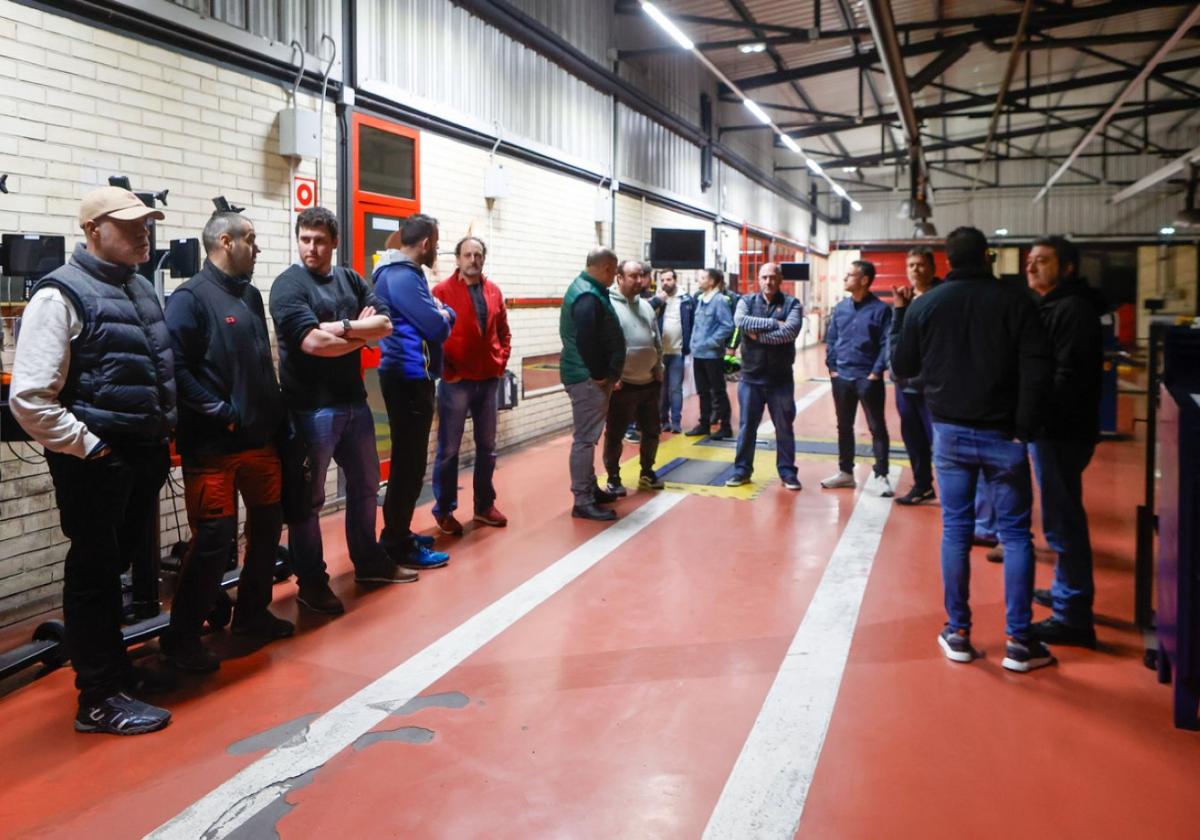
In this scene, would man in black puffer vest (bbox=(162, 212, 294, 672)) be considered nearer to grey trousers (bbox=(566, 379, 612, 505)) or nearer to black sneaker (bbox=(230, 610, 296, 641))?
black sneaker (bbox=(230, 610, 296, 641))

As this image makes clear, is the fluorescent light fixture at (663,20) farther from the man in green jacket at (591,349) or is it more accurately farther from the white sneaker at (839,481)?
the white sneaker at (839,481)

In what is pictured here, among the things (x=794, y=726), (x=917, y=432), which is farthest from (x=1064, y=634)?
(x=917, y=432)

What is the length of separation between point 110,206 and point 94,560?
44.9 inches

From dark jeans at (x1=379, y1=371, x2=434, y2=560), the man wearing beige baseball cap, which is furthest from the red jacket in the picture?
the man wearing beige baseball cap

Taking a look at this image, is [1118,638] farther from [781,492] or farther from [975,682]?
[781,492]

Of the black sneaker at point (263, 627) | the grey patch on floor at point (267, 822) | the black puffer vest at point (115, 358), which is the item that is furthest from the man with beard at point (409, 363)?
the grey patch on floor at point (267, 822)

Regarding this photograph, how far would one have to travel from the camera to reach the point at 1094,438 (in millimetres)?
3582

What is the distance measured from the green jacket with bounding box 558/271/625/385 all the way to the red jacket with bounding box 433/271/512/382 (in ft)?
1.53

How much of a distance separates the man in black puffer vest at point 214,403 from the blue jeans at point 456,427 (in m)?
1.75

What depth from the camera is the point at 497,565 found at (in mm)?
4699

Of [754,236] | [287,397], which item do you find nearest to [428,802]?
[287,397]

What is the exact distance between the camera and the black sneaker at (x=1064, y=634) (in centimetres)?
360

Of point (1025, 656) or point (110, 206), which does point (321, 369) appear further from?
point (1025, 656)

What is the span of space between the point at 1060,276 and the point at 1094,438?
692 mm
